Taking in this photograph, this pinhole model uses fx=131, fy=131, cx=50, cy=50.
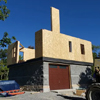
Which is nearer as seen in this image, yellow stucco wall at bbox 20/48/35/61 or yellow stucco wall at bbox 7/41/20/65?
yellow stucco wall at bbox 7/41/20/65

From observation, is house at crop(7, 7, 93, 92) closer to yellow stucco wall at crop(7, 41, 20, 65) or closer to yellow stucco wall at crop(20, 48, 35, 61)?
yellow stucco wall at crop(7, 41, 20, 65)

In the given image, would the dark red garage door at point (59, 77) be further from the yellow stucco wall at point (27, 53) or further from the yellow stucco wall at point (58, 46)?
the yellow stucco wall at point (27, 53)

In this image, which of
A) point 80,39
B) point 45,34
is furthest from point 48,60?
point 80,39

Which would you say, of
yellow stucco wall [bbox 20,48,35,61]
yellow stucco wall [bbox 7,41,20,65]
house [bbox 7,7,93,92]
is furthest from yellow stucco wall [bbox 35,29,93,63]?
yellow stucco wall [bbox 20,48,35,61]

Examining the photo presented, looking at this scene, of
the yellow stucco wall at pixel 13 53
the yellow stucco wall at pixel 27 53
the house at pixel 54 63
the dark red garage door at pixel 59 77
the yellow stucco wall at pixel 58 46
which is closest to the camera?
the house at pixel 54 63

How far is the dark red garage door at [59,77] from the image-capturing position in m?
14.8

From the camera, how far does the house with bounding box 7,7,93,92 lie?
47.3ft

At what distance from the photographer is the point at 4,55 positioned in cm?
5909

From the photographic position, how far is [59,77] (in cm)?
1564

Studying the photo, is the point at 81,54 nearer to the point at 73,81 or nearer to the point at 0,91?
the point at 73,81

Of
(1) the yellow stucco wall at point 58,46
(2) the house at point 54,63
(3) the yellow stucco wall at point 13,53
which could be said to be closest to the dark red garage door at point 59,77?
(2) the house at point 54,63

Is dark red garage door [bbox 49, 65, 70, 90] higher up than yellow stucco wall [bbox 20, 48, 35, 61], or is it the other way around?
yellow stucco wall [bbox 20, 48, 35, 61]

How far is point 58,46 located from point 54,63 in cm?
219

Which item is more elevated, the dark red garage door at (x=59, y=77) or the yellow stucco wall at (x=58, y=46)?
the yellow stucco wall at (x=58, y=46)
